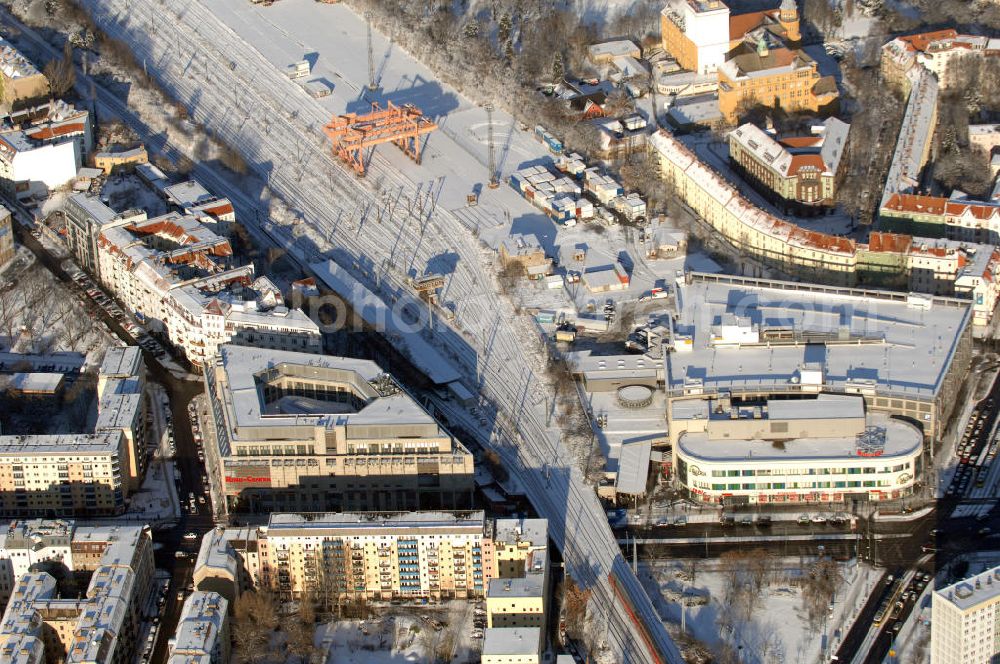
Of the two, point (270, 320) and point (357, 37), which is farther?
point (357, 37)

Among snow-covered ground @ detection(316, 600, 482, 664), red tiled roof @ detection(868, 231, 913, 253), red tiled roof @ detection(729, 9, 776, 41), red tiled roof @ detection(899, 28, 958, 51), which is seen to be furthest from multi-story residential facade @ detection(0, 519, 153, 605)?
red tiled roof @ detection(899, 28, 958, 51)

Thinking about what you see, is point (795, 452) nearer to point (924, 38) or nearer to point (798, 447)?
point (798, 447)

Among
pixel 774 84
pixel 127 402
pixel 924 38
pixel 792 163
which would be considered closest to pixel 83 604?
pixel 127 402

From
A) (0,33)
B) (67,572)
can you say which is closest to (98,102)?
(0,33)

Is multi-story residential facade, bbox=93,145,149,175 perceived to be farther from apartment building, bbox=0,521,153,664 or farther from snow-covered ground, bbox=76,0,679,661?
apartment building, bbox=0,521,153,664

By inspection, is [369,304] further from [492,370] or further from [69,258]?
[69,258]

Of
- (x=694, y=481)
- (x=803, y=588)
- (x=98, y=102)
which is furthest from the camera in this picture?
(x=98, y=102)

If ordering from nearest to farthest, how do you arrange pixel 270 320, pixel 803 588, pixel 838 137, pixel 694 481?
pixel 803 588, pixel 694 481, pixel 270 320, pixel 838 137
